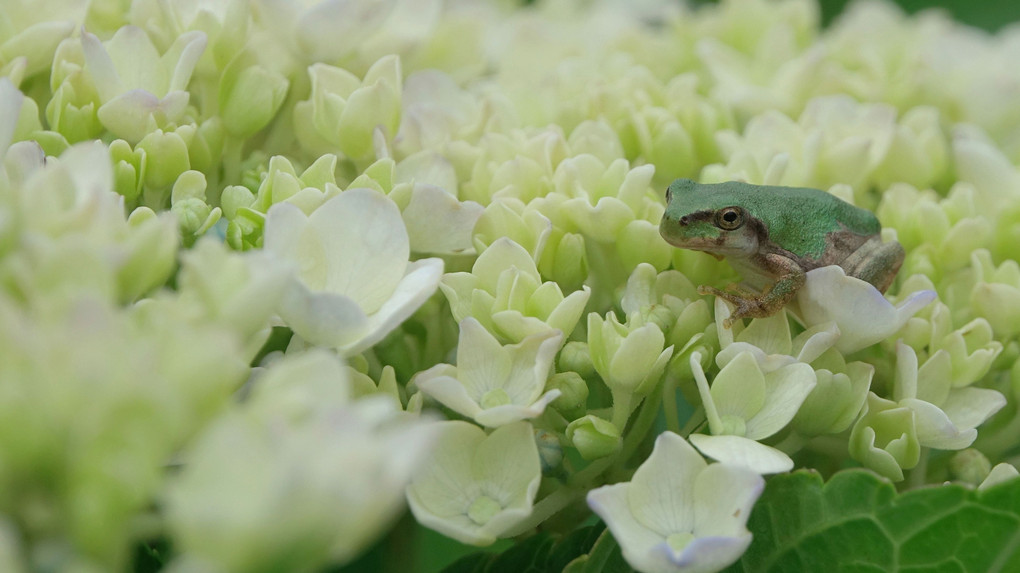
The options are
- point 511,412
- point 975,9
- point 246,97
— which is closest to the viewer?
point 511,412

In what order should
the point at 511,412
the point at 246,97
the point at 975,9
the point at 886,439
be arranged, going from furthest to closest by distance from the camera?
the point at 975,9, the point at 246,97, the point at 886,439, the point at 511,412

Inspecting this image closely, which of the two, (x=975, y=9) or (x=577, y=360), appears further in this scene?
(x=975, y=9)

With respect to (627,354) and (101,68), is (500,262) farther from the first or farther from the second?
(101,68)

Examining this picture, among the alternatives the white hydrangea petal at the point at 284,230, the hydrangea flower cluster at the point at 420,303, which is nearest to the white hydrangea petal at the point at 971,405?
the hydrangea flower cluster at the point at 420,303

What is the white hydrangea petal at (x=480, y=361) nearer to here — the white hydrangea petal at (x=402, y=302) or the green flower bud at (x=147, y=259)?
the white hydrangea petal at (x=402, y=302)

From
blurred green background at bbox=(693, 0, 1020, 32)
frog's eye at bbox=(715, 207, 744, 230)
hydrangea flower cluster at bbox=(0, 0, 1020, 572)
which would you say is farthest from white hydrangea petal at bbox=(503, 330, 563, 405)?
blurred green background at bbox=(693, 0, 1020, 32)

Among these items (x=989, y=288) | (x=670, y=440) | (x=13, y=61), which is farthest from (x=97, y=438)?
(x=989, y=288)

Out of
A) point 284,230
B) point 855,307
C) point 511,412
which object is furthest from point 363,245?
point 855,307
